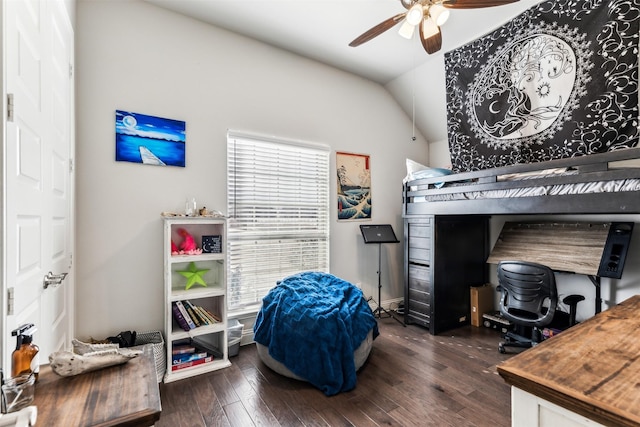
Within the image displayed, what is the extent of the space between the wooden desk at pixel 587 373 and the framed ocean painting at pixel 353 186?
2722mm

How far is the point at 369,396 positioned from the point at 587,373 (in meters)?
1.62

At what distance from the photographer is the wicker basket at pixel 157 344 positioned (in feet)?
7.58

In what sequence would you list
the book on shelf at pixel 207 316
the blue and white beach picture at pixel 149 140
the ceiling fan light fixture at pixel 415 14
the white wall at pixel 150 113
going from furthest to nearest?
the book on shelf at pixel 207 316 → the blue and white beach picture at pixel 149 140 → the white wall at pixel 150 113 → the ceiling fan light fixture at pixel 415 14

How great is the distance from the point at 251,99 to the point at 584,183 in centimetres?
296

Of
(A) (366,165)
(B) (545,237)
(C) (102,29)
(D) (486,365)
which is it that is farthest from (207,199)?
(B) (545,237)

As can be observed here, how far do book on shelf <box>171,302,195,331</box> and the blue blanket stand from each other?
1.85 ft

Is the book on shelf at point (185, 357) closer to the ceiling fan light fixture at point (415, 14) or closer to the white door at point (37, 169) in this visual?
the white door at point (37, 169)

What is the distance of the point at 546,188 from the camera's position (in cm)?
242

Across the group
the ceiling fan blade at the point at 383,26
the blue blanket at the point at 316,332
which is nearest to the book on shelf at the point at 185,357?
the blue blanket at the point at 316,332

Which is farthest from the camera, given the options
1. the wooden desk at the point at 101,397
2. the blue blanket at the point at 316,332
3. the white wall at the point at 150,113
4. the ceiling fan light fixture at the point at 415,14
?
the white wall at the point at 150,113

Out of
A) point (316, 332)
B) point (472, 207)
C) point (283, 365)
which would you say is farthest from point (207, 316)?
point (472, 207)

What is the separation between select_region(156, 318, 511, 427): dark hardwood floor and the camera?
1.89 meters

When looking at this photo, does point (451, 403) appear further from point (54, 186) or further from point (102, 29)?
point (102, 29)

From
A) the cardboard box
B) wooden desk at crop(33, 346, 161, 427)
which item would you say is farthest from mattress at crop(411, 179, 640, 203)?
wooden desk at crop(33, 346, 161, 427)
